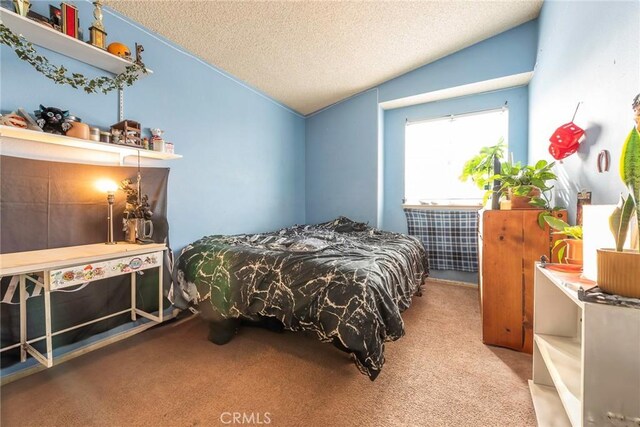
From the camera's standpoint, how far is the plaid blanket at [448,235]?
10.7ft

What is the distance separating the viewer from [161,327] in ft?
7.11

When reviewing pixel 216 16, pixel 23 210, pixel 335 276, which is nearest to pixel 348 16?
pixel 216 16

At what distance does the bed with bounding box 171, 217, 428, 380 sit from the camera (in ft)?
4.62

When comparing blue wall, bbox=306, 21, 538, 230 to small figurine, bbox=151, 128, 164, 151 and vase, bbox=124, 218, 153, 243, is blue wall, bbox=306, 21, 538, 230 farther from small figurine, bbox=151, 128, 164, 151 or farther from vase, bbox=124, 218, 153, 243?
vase, bbox=124, 218, 153, 243

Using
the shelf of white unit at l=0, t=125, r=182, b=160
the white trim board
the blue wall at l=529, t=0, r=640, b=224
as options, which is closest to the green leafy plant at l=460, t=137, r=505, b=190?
the blue wall at l=529, t=0, r=640, b=224

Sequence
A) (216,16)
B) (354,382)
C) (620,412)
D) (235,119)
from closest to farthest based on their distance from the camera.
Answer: (620,412) → (354,382) → (216,16) → (235,119)

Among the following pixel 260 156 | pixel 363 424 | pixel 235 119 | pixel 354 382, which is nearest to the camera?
pixel 363 424

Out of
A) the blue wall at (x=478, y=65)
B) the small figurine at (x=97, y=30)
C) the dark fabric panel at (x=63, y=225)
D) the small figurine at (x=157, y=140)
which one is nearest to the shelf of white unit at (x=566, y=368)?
the dark fabric panel at (x=63, y=225)

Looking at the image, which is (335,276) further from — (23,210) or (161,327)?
(23,210)

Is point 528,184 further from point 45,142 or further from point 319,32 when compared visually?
point 45,142

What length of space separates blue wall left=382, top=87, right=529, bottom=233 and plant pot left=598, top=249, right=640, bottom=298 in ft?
9.52

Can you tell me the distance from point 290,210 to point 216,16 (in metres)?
2.55

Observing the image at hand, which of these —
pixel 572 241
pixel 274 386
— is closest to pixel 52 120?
pixel 274 386

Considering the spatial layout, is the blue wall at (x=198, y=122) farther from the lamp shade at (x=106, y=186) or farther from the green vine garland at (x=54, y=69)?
the lamp shade at (x=106, y=186)
